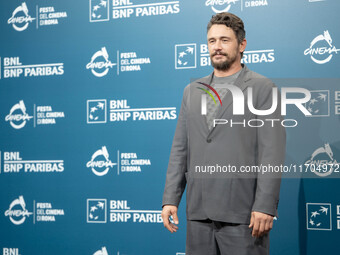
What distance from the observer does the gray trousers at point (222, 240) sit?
2.46 meters

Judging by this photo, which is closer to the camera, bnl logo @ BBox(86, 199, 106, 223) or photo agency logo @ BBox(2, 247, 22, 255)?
bnl logo @ BBox(86, 199, 106, 223)

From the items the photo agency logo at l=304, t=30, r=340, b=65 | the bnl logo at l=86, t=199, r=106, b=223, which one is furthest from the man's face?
the bnl logo at l=86, t=199, r=106, b=223

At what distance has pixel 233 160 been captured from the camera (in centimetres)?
255

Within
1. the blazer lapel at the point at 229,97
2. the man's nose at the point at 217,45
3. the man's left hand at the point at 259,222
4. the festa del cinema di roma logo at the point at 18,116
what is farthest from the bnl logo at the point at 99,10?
the man's left hand at the point at 259,222

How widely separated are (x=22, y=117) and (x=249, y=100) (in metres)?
2.46

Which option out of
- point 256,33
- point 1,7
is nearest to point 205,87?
point 256,33

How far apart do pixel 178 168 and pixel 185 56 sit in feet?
4.30

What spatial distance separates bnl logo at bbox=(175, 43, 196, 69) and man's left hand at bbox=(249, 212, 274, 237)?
64.2 inches

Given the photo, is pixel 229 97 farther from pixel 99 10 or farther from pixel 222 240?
pixel 99 10

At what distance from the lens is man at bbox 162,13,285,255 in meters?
2.48

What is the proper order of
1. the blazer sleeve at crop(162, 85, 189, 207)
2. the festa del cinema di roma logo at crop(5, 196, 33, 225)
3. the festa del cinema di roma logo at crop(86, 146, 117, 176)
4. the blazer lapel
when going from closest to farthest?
the blazer lapel
the blazer sleeve at crop(162, 85, 189, 207)
the festa del cinema di roma logo at crop(86, 146, 117, 176)
the festa del cinema di roma logo at crop(5, 196, 33, 225)

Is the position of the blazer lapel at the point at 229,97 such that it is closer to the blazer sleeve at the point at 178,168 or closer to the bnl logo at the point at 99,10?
the blazer sleeve at the point at 178,168

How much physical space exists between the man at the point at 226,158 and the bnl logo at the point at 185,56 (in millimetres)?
1010

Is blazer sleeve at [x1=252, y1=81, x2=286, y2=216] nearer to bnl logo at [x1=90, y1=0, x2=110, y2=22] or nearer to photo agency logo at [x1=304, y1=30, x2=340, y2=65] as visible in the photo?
photo agency logo at [x1=304, y1=30, x2=340, y2=65]
